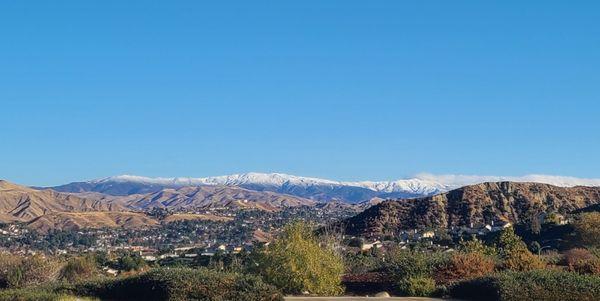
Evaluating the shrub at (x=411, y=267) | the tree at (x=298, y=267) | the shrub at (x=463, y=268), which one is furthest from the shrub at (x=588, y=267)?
the tree at (x=298, y=267)

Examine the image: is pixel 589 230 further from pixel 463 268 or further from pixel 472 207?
pixel 472 207

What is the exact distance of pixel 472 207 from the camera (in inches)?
4358

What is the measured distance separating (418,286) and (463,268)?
4.52 m

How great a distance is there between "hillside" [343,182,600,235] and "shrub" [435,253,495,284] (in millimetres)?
66123

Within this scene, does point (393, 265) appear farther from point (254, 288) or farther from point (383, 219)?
point (383, 219)

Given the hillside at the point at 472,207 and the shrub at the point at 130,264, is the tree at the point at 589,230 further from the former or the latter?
the hillside at the point at 472,207

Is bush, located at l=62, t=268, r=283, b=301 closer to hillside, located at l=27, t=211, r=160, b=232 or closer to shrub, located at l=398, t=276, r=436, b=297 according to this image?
shrub, located at l=398, t=276, r=436, b=297

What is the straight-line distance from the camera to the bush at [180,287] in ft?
76.3

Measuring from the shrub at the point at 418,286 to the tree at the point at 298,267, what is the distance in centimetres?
310

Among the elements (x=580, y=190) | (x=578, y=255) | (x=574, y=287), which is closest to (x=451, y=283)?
(x=574, y=287)

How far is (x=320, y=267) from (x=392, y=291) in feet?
9.91

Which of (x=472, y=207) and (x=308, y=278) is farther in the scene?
(x=472, y=207)

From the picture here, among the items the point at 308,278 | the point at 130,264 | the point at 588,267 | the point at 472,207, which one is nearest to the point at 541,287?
the point at 588,267

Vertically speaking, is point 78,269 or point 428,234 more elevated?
point 428,234
